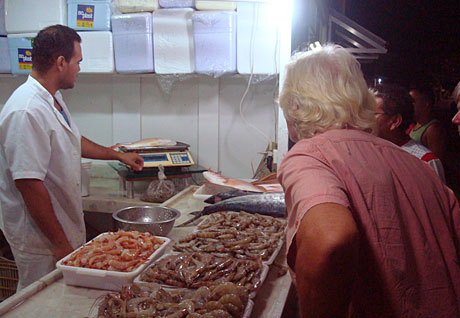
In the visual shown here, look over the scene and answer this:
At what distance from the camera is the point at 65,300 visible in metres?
1.67

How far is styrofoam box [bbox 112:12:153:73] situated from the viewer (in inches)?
156

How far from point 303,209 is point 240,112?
10.9 feet

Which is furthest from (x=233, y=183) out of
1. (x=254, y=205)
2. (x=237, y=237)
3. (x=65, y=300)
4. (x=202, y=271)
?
(x=65, y=300)

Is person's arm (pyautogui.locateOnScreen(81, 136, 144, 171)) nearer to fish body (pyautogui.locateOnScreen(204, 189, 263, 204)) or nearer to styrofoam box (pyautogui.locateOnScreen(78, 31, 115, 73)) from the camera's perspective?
fish body (pyautogui.locateOnScreen(204, 189, 263, 204))

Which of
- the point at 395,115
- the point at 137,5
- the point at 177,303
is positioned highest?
the point at 137,5

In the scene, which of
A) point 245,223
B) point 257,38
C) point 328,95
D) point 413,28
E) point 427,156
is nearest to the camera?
point 328,95

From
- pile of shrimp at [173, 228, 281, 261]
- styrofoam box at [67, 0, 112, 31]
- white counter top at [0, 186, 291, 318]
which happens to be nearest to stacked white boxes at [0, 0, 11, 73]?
styrofoam box at [67, 0, 112, 31]

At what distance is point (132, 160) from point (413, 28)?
13.9 meters

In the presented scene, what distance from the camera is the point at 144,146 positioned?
3943mm

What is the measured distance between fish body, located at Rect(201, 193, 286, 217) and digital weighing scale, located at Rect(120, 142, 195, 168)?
107 cm

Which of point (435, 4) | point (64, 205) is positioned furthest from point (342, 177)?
point (435, 4)

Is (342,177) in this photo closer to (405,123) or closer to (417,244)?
(417,244)

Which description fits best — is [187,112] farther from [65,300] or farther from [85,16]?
[65,300]

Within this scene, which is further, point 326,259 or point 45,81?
point 45,81
